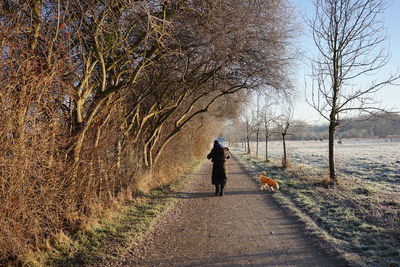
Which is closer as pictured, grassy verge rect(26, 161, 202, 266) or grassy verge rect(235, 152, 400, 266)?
grassy verge rect(26, 161, 202, 266)

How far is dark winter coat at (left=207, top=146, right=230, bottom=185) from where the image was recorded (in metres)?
8.94

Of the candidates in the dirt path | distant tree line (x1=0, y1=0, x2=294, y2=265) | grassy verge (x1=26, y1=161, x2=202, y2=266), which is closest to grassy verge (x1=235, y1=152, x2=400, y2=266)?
the dirt path

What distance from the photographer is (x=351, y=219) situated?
18.8ft

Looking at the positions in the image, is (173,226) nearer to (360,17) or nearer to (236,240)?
(236,240)

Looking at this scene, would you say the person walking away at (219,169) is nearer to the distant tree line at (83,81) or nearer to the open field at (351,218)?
the open field at (351,218)

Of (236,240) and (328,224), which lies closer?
(236,240)

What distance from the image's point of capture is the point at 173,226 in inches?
228

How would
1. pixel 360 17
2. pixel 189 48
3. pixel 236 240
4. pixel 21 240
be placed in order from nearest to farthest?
pixel 21 240 < pixel 236 240 < pixel 189 48 < pixel 360 17

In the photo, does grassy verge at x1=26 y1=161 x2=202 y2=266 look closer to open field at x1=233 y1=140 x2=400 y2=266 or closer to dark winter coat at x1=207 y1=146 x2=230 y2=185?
dark winter coat at x1=207 y1=146 x2=230 y2=185

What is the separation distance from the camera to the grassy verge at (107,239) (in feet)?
13.1

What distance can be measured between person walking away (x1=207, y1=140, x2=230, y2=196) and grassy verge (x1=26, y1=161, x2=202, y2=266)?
2196 millimetres

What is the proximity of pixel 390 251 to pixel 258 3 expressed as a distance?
5.93m

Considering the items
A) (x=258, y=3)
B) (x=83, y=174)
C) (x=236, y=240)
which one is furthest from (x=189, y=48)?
(x=236, y=240)

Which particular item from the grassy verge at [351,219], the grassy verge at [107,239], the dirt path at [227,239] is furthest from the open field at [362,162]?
the grassy verge at [107,239]
